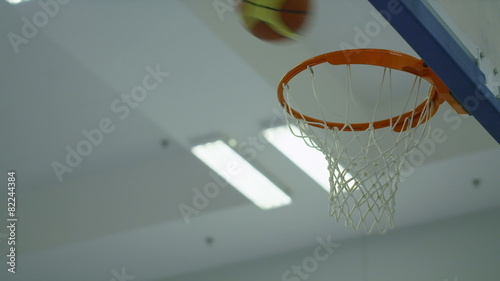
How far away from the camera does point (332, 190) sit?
4.11m

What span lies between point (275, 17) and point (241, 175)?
2763 millimetres

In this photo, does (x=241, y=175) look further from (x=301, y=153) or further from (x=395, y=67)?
(x=395, y=67)

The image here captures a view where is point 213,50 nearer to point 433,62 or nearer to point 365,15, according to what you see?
point 365,15

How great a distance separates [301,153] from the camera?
19.2ft

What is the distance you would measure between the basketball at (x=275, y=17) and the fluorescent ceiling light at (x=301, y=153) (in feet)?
6.96

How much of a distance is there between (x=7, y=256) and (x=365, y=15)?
394cm

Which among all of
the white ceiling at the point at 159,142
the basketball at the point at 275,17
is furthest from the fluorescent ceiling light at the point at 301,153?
the basketball at the point at 275,17

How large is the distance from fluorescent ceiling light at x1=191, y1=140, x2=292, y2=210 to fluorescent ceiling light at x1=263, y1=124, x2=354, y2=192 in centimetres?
32

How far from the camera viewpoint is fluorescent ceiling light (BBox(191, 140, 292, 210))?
5984mm

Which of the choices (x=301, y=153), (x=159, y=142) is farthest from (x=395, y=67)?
(x=159, y=142)

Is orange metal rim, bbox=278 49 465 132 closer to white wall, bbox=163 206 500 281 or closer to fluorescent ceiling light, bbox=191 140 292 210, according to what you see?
fluorescent ceiling light, bbox=191 140 292 210

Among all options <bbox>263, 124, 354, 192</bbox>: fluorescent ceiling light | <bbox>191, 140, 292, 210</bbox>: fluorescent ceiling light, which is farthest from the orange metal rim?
<bbox>191, 140, 292, 210</bbox>: fluorescent ceiling light

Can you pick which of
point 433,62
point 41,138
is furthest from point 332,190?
point 41,138

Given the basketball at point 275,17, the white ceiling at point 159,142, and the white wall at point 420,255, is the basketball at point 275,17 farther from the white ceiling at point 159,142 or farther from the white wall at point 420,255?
the white wall at point 420,255
